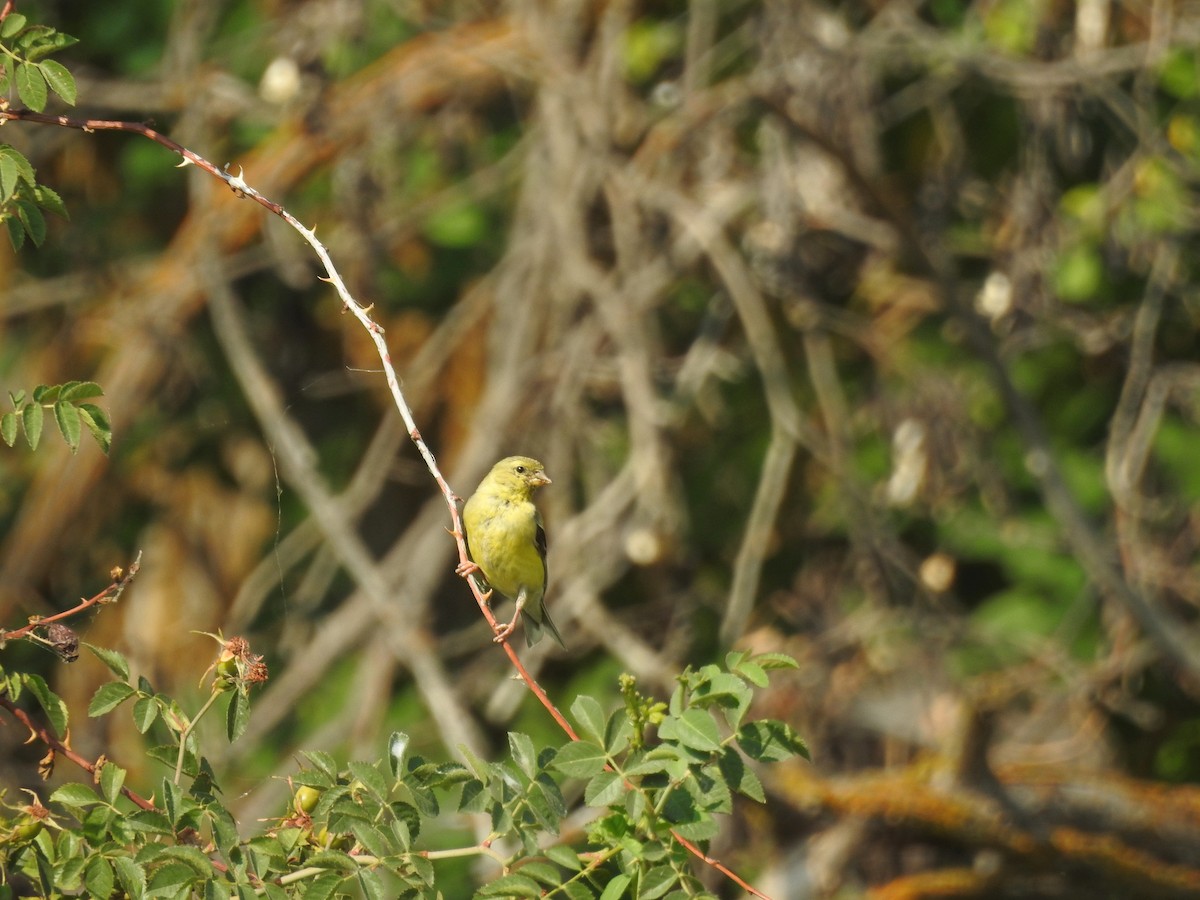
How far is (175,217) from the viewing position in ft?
26.8

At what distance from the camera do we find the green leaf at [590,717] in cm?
217

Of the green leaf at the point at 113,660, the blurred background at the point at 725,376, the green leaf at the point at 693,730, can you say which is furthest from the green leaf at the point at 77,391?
the blurred background at the point at 725,376

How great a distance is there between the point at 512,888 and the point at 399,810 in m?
0.22

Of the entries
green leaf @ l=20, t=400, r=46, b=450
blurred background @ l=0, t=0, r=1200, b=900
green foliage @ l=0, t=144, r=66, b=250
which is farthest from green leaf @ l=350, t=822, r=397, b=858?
blurred background @ l=0, t=0, r=1200, b=900

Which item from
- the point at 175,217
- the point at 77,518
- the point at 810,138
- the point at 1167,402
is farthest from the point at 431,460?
the point at 175,217

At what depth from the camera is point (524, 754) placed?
7.13 ft

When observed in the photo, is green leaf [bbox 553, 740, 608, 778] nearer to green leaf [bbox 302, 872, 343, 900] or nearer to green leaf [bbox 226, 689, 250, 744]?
green leaf [bbox 302, 872, 343, 900]

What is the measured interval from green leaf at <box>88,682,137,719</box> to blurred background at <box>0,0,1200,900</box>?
11.5 feet

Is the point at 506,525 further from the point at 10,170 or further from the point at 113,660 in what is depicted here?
the point at 10,170

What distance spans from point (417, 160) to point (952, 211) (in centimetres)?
249

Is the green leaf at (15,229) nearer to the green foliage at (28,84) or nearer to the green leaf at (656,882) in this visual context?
the green foliage at (28,84)

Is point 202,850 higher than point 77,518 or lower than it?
higher

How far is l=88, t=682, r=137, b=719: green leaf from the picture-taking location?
7.06ft

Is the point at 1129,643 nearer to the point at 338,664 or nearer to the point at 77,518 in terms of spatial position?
the point at 338,664
